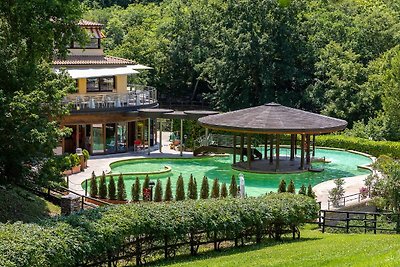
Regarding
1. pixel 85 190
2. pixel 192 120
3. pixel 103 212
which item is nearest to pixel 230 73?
pixel 192 120

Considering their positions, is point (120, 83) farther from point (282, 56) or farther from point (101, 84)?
point (282, 56)

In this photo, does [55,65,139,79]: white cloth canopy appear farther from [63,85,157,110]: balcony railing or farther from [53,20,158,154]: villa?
[63,85,157,110]: balcony railing

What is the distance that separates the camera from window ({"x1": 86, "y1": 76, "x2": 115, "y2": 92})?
148 feet

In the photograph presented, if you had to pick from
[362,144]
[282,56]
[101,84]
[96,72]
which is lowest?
[362,144]

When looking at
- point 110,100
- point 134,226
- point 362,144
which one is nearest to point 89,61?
point 110,100

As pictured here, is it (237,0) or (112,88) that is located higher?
(237,0)

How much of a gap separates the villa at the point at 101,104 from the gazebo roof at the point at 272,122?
22.9 feet

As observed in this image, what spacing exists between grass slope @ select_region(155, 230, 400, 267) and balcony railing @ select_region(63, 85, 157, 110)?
23.2 meters

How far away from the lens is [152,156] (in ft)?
140

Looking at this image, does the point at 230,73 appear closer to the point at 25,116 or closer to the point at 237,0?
the point at 237,0

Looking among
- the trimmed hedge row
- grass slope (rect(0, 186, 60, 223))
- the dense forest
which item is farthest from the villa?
the trimmed hedge row

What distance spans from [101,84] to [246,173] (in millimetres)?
13063

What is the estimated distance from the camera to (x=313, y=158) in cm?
4097

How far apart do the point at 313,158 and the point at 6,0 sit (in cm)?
2295
